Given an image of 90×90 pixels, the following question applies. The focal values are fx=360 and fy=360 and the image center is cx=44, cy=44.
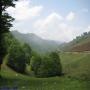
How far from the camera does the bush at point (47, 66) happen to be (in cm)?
11233

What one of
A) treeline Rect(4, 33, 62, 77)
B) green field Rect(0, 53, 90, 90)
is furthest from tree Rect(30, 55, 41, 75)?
green field Rect(0, 53, 90, 90)

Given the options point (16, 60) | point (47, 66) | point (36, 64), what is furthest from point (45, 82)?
point (36, 64)

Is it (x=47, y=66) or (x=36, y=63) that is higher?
(x=36, y=63)

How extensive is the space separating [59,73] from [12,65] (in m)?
15.6

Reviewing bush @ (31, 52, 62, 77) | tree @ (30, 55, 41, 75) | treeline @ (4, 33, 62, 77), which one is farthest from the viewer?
tree @ (30, 55, 41, 75)

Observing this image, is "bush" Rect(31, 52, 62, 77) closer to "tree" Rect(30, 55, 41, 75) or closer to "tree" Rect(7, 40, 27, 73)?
"tree" Rect(30, 55, 41, 75)

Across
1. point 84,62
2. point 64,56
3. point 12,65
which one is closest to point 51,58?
point 12,65

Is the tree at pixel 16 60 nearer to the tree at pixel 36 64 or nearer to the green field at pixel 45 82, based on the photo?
the tree at pixel 36 64

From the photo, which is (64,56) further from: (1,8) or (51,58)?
(1,8)

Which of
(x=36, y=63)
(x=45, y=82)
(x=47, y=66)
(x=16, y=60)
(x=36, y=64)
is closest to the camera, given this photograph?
(x=45, y=82)

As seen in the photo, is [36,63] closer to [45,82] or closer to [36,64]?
[36,64]

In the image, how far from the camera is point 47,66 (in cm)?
11350

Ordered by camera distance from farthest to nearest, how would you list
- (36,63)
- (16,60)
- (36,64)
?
(36,63) → (36,64) → (16,60)

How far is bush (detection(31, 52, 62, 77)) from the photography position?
11233cm
